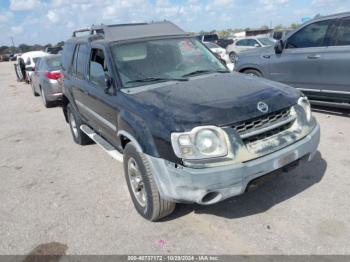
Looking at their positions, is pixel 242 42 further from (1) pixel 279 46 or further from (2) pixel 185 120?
(2) pixel 185 120

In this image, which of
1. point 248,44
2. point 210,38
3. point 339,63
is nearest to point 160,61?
point 339,63

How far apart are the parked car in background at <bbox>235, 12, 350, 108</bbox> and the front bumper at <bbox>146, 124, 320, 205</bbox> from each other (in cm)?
368

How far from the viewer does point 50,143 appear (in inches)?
267

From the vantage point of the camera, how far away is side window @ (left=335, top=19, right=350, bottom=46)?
234 inches

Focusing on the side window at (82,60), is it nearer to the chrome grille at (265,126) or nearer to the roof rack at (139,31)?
the roof rack at (139,31)

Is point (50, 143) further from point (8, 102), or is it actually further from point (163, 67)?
point (8, 102)

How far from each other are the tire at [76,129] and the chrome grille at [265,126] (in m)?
3.72

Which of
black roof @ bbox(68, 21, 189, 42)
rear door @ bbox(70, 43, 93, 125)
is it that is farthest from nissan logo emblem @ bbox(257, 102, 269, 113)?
rear door @ bbox(70, 43, 93, 125)

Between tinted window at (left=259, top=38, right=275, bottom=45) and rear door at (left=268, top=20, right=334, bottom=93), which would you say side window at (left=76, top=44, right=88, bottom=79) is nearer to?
rear door at (left=268, top=20, right=334, bottom=93)

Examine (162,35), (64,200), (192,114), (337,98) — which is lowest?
(64,200)

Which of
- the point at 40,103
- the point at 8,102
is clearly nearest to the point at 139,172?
the point at 40,103

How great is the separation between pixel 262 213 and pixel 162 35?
2.63 m

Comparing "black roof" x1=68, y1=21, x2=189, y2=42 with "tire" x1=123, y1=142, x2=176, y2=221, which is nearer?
"tire" x1=123, y1=142, x2=176, y2=221

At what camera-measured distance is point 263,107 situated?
3156 millimetres
